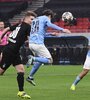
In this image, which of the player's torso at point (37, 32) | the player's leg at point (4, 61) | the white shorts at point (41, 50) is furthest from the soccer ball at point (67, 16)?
the player's leg at point (4, 61)

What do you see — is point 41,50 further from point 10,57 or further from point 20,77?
point 20,77

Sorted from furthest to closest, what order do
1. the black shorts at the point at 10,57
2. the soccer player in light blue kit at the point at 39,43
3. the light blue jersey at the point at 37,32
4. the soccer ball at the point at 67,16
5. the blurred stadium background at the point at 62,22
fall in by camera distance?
the blurred stadium background at the point at 62,22, the soccer ball at the point at 67,16, the light blue jersey at the point at 37,32, the soccer player in light blue kit at the point at 39,43, the black shorts at the point at 10,57

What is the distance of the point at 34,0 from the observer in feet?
132

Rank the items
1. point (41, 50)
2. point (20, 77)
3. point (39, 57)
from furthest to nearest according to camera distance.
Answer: point (39, 57), point (41, 50), point (20, 77)

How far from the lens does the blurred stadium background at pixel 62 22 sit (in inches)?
1081

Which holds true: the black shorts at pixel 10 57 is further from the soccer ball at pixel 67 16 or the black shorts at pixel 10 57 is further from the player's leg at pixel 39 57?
the soccer ball at pixel 67 16

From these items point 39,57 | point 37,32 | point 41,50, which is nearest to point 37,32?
point 37,32

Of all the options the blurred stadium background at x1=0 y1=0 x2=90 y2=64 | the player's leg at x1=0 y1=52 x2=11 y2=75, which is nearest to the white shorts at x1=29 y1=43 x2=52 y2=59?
the player's leg at x1=0 y1=52 x2=11 y2=75

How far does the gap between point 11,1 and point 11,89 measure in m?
28.4

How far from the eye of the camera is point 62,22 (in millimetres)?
36250

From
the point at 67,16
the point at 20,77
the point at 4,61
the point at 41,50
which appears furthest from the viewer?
the point at 67,16

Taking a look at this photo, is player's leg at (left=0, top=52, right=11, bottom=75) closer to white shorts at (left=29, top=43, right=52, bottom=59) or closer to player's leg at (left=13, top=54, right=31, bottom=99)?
player's leg at (left=13, top=54, right=31, bottom=99)

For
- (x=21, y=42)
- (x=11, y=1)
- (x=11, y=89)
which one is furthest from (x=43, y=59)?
(x=11, y=1)

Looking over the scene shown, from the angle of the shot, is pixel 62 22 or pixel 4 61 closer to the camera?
pixel 4 61
